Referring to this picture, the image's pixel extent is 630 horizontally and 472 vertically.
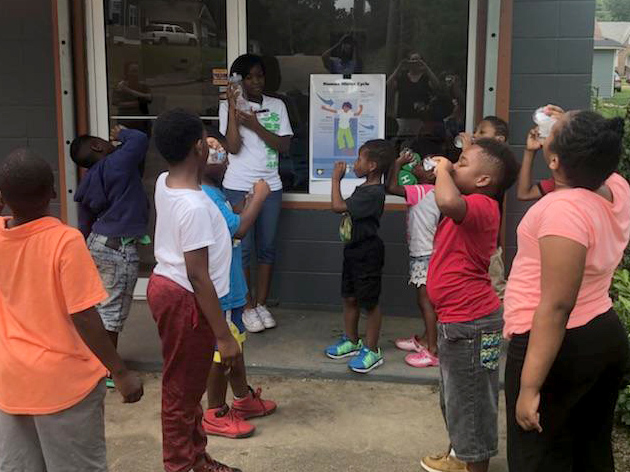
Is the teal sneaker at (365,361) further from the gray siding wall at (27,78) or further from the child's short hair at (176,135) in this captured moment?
the gray siding wall at (27,78)

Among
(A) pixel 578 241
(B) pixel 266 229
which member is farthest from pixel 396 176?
(A) pixel 578 241

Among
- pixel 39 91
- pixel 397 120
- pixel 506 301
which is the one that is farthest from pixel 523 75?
pixel 39 91

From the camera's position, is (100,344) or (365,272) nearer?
(100,344)

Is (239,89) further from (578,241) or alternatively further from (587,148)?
(578,241)

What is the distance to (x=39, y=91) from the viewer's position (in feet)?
18.2

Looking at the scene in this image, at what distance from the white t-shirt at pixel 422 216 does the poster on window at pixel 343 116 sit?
3.26 ft

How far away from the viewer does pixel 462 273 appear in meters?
3.11

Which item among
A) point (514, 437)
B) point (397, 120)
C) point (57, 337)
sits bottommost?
point (514, 437)

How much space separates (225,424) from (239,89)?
94.5 inches

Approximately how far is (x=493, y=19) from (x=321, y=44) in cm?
137

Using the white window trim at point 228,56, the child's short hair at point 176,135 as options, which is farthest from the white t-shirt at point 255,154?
the child's short hair at point 176,135

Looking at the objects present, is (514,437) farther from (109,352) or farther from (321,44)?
(321,44)

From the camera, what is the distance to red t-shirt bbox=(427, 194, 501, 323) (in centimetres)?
308

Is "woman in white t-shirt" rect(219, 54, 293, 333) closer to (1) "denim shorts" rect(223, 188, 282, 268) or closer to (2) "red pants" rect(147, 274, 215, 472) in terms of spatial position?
(1) "denim shorts" rect(223, 188, 282, 268)
